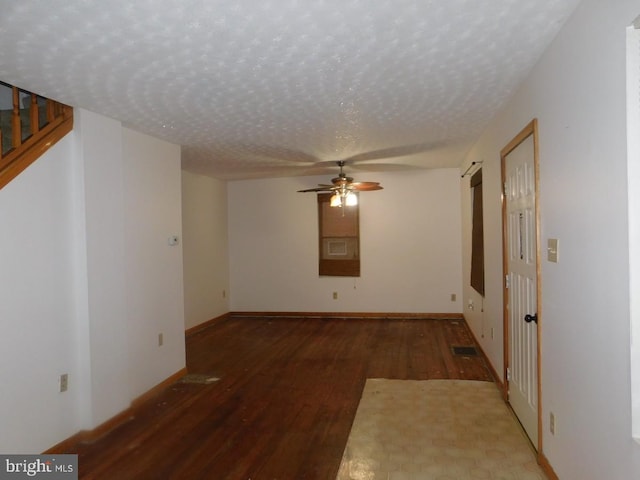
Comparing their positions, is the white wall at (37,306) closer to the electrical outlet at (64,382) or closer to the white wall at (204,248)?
the electrical outlet at (64,382)

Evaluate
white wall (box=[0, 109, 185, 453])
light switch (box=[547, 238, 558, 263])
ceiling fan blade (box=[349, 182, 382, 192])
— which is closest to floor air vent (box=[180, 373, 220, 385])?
white wall (box=[0, 109, 185, 453])

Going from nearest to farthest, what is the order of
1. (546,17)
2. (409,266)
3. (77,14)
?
(77,14) < (546,17) < (409,266)

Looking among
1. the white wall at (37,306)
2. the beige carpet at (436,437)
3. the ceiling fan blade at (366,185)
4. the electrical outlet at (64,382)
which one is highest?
the ceiling fan blade at (366,185)

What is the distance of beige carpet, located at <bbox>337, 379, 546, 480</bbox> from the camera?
7.93ft

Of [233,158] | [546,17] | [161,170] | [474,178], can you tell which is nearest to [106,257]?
[161,170]

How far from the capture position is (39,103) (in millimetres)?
2867

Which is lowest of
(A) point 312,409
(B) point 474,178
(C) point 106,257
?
(A) point 312,409

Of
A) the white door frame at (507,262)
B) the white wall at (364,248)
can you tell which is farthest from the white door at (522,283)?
the white wall at (364,248)

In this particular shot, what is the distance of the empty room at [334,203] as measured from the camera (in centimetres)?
169

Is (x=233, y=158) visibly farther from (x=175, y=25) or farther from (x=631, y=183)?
(x=631, y=183)

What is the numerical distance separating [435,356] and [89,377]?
3.51 meters

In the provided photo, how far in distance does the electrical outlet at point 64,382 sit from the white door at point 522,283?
10.3 feet

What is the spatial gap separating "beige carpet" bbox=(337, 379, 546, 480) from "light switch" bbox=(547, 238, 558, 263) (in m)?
1.28

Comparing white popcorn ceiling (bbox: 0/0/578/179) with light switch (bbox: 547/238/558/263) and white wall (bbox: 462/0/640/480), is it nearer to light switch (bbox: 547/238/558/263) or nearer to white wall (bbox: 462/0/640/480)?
white wall (bbox: 462/0/640/480)
